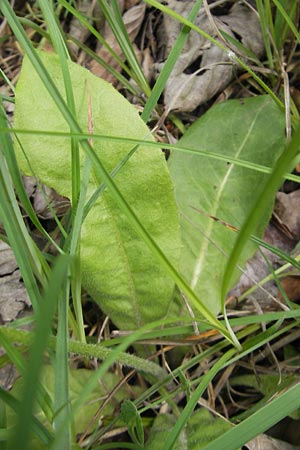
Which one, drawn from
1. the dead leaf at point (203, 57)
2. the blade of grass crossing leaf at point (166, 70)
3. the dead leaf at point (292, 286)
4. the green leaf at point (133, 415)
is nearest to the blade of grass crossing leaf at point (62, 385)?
the green leaf at point (133, 415)

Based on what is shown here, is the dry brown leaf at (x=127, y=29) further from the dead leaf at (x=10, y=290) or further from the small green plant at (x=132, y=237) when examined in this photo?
the dead leaf at (x=10, y=290)

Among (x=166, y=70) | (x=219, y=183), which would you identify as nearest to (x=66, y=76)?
(x=166, y=70)

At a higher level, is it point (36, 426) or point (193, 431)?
point (36, 426)

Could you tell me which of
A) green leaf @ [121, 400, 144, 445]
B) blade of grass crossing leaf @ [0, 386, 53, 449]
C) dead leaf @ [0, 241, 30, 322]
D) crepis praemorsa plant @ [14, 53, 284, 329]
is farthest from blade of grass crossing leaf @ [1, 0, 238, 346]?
dead leaf @ [0, 241, 30, 322]

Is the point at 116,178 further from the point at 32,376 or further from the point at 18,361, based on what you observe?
the point at 32,376

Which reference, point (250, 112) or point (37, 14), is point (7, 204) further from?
point (37, 14)

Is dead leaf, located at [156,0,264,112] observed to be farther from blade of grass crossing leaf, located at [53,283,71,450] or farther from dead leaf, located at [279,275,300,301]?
blade of grass crossing leaf, located at [53,283,71,450]
